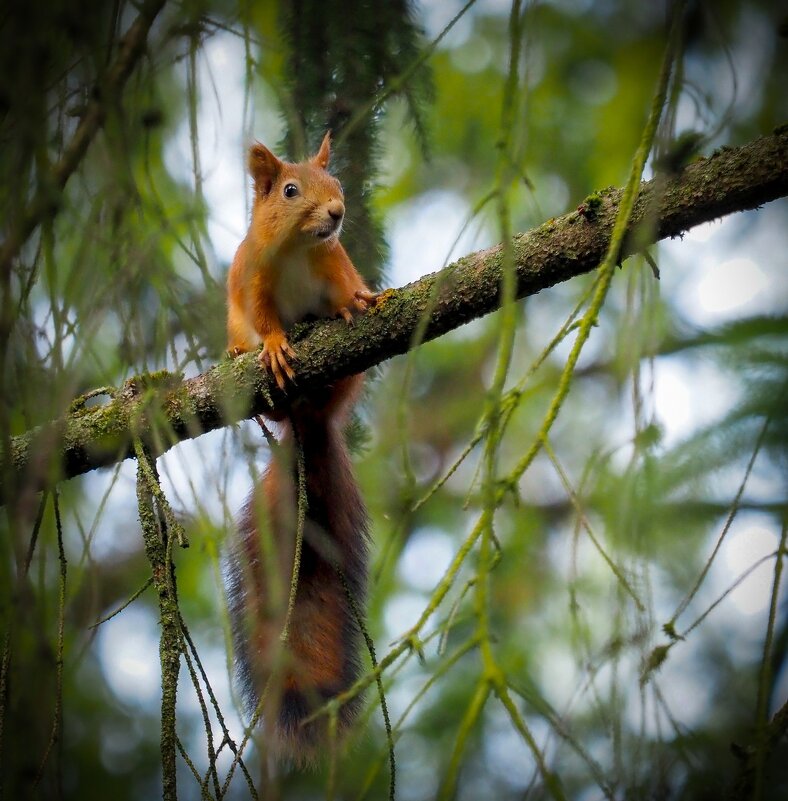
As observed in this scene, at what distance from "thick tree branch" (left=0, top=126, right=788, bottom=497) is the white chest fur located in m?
0.53

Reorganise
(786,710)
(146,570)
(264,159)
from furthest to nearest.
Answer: (146,570) → (264,159) → (786,710)

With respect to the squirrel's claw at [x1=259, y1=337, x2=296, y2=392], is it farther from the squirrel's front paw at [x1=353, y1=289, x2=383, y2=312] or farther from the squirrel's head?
the squirrel's head

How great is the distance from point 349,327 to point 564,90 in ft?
7.14

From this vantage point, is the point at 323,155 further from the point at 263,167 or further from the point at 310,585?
the point at 310,585

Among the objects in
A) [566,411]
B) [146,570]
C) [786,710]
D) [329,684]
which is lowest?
[786,710]

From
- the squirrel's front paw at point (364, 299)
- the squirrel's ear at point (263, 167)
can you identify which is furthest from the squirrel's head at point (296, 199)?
the squirrel's front paw at point (364, 299)

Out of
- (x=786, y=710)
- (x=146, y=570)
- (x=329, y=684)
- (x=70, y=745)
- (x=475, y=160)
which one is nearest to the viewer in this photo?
(x=786, y=710)

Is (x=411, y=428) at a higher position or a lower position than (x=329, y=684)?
higher

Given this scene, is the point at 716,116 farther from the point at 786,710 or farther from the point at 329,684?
the point at 329,684

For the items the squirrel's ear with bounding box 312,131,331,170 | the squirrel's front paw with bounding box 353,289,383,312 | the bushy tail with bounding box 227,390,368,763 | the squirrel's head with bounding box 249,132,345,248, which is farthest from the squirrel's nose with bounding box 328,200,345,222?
the bushy tail with bounding box 227,390,368,763

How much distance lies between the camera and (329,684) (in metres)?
1.86

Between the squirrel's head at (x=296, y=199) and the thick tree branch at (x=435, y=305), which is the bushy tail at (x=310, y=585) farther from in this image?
the squirrel's head at (x=296, y=199)

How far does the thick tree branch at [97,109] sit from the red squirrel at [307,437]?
814mm

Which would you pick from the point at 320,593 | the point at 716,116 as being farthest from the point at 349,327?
the point at 716,116
